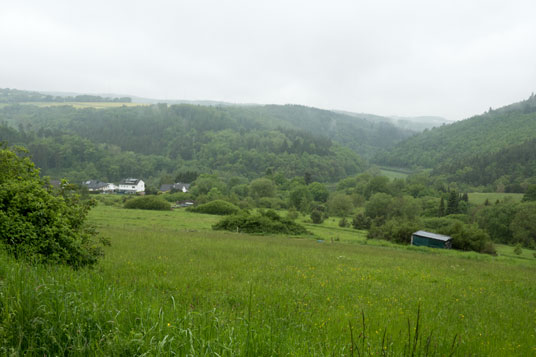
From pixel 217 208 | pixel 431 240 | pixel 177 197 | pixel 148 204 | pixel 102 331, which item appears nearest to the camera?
pixel 102 331

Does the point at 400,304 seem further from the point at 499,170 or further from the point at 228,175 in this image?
the point at 499,170

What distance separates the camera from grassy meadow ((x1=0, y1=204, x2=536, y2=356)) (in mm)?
3693

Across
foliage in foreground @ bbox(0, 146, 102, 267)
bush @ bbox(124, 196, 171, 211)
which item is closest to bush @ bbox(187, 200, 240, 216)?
bush @ bbox(124, 196, 171, 211)

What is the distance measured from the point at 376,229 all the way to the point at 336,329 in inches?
1734

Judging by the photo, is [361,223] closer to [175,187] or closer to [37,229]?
[37,229]

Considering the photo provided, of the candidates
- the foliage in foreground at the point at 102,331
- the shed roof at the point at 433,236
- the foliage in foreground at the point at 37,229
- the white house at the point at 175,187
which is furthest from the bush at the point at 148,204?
the foliage in foreground at the point at 102,331

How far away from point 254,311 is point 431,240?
4124 cm

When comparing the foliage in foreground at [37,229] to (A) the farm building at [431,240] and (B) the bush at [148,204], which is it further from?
(B) the bush at [148,204]

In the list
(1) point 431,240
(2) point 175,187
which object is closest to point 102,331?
(1) point 431,240

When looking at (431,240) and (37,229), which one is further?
(431,240)

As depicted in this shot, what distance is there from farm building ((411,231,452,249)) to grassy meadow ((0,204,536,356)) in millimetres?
27149

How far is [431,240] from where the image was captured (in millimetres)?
41531

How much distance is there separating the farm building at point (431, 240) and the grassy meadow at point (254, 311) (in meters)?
27.1

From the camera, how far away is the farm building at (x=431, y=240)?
41031 millimetres
